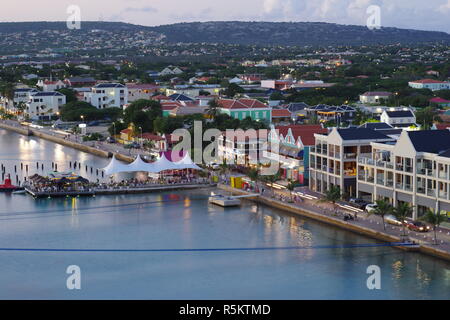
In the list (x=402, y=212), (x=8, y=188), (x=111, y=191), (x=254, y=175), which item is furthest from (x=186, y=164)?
(x=402, y=212)

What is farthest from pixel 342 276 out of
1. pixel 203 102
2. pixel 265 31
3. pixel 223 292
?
pixel 265 31

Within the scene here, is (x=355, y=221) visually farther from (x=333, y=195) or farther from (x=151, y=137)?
(x=151, y=137)

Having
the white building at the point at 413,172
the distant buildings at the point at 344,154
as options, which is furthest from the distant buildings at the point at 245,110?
the white building at the point at 413,172

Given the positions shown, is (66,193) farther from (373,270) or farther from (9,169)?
(373,270)

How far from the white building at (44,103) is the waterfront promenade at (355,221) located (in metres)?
22.2

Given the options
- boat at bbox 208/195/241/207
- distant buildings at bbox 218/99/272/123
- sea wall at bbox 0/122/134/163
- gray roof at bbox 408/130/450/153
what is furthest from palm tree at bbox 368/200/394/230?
distant buildings at bbox 218/99/272/123

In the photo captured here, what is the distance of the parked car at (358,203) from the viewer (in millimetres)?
17111

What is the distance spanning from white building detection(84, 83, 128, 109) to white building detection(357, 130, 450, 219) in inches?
1017

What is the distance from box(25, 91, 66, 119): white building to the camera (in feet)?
134

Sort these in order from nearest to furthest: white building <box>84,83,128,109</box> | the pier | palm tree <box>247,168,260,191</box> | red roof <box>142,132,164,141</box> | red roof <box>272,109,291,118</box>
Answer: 1. palm tree <box>247,168,260,191</box>
2. the pier
3. red roof <box>142,132,164,141</box>
4. red roof <box>272,109,291,118</box>
5. white building <box>84,83,128,109</box>

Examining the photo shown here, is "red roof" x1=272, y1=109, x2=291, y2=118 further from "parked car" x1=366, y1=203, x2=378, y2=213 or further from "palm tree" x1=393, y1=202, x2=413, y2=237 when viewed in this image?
"palm tree" x1=393, y1=202, x2=413, y2=237

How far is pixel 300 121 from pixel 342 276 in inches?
788

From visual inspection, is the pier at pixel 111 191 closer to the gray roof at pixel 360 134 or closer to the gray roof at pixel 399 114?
the gray roof at pixel 360 134

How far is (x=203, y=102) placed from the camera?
36.2m
